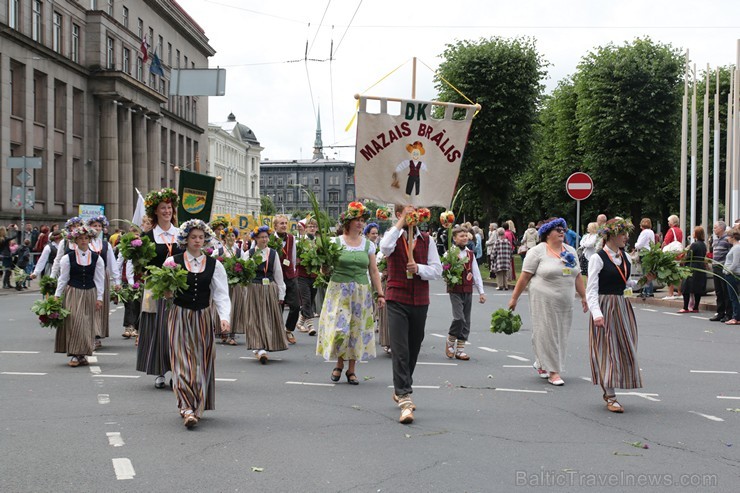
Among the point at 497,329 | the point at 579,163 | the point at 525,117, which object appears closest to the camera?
the point at 497,329

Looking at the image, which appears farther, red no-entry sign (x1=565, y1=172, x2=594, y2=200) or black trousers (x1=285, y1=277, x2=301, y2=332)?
red no-entry sign (x1=565, y1=172, x2=594, y2=200)

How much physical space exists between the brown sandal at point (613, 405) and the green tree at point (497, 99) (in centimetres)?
3513

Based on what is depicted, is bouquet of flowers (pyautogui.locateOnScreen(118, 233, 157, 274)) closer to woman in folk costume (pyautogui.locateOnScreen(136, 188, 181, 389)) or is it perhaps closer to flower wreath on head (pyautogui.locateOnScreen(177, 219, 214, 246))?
woman in folk costume (pyautogui.locateOnScreen(136, 188, 181, 389))

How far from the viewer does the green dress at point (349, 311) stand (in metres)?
10.2

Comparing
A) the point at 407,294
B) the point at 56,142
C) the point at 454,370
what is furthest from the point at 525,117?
the point at 407,294

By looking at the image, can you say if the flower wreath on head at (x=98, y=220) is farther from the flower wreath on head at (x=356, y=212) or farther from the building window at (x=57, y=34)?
the building window at (x=57, y=34)

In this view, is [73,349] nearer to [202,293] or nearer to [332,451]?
[202,293]

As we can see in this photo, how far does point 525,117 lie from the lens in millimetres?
44125

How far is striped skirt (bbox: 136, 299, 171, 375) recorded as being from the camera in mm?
9664

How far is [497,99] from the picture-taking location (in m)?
43.5

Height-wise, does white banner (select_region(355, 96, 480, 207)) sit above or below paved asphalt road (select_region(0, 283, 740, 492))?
above

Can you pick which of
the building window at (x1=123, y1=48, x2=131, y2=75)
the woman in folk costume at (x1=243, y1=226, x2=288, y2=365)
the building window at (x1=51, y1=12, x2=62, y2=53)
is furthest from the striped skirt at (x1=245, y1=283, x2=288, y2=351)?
the building window at (x1=123, y1=48, x2=131, y2=75)

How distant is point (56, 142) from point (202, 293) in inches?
1548

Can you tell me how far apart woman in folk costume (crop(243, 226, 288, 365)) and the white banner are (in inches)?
141
